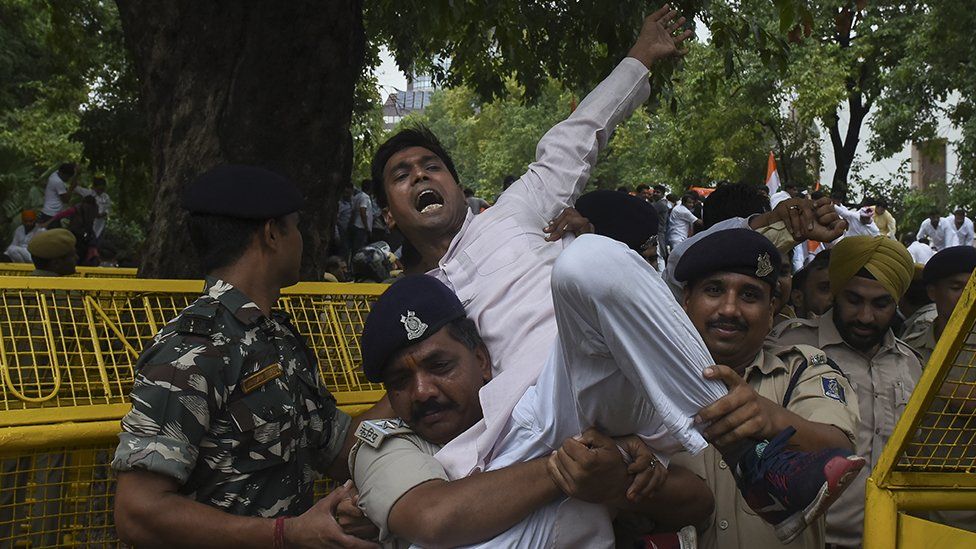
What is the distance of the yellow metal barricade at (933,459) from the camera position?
2426mm

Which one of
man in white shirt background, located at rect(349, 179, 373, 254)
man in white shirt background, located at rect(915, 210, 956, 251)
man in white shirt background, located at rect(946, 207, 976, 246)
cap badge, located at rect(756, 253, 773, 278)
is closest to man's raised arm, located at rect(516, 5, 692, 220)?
cap badge, located at rect(756, 253, 773, 278)

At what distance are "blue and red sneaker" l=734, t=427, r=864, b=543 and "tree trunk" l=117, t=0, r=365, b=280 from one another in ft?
10.8

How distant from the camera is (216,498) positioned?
10.5ft

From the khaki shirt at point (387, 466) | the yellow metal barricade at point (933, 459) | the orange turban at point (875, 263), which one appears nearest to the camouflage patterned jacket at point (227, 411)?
the khaki shirt at point (387, 466)

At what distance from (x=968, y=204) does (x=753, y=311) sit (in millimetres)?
26023

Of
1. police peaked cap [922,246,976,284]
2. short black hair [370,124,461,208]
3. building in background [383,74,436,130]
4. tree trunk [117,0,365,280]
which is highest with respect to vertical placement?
building in background [383,74,436,130]

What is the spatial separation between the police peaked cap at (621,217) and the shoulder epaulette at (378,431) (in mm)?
1659

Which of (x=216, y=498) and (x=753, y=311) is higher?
(x=753, y=311)

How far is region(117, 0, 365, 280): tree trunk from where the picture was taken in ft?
17.1

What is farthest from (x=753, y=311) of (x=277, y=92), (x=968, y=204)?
(x=968, y=204)

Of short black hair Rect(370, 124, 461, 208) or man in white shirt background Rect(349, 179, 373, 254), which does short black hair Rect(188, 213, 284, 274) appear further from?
man in white shirt background Rect(349, 179, 373, 254)

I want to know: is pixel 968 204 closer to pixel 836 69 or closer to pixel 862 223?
pixel 836 69

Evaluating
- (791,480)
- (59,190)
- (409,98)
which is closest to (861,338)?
(791,480)

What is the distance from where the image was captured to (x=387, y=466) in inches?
120
